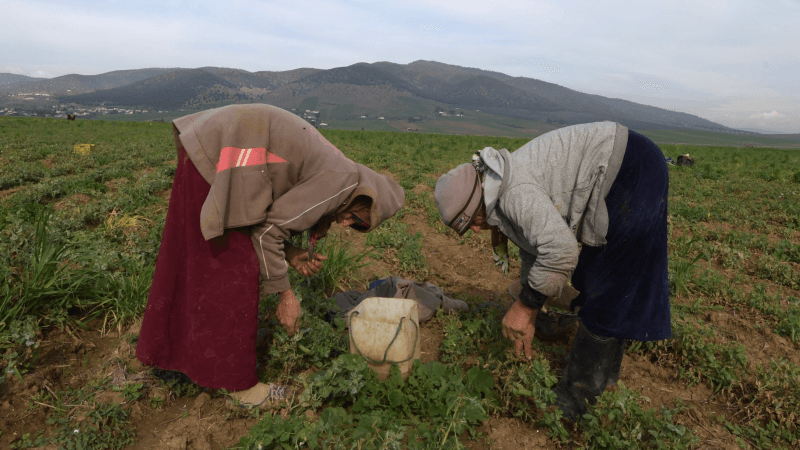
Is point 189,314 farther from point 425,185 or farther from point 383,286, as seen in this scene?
point 425,185

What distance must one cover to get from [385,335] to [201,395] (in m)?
1.22

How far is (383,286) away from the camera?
3.74 metres

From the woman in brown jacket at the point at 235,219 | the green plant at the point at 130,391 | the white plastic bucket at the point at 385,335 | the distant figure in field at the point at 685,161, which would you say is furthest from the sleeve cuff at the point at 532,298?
the distant figure in field at the point at 685,161

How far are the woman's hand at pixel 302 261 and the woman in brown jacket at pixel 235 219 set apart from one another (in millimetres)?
198

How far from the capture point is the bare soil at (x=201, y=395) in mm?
2199

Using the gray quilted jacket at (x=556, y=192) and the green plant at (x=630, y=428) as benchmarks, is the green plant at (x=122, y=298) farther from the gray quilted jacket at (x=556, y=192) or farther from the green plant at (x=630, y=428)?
the green plant at (x=630, y=428)

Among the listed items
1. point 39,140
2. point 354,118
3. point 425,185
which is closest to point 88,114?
point 354,118

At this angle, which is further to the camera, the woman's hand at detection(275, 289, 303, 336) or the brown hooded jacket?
the woman's hand at detection(275, 289, 303, 336)

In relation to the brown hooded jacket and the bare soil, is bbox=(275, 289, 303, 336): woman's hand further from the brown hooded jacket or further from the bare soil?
the bare soil

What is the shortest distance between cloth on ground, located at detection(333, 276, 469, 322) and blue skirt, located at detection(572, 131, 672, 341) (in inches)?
55.8

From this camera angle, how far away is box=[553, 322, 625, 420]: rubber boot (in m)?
2.14

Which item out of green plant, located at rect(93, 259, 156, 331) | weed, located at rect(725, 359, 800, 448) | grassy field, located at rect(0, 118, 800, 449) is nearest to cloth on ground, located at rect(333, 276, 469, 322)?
grassy field, located at rect(0, 118, 800, 449)

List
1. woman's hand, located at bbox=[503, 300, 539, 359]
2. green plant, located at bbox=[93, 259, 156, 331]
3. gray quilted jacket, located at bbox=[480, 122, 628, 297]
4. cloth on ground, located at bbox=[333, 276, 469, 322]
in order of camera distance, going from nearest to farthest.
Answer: gray quilted jacket, located at bbox=[480, 122, 628, 297], woman's hand, located at bbox=[503, 300, 539, 359], green plant, located at bbox=[93, 259, 156, 331], cloth on ground, located at bbox=[333, 276, 469, 322]

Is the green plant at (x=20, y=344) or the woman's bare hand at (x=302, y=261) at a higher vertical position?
the woman's bare hand at (x=302, y=261)
